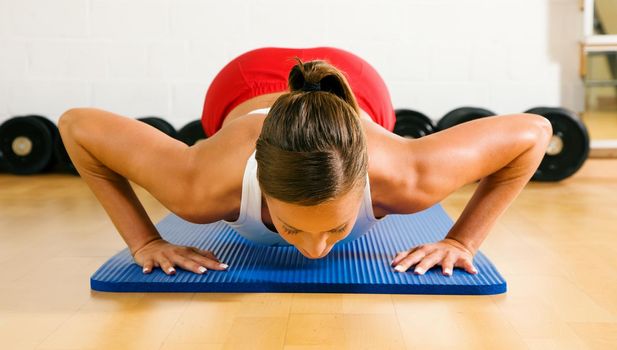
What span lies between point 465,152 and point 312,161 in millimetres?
535

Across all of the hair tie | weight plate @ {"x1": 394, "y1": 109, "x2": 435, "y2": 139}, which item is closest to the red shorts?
the hair tie

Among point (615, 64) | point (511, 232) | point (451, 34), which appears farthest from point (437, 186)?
point (615, 64)

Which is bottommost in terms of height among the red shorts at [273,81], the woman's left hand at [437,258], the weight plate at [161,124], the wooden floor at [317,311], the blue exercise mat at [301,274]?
the wooden floor at [317,311]

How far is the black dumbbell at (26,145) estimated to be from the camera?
3.72m

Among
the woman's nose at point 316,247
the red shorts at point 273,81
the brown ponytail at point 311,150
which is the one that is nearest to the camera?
the brown ponytail at point 311,150

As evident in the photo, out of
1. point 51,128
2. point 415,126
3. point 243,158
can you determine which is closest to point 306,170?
point 243,158

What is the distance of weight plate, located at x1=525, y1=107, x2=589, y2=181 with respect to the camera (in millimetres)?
3412

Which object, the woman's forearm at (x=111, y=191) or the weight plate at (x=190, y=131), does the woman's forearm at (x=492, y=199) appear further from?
the weight plate at (x=190, y=131)

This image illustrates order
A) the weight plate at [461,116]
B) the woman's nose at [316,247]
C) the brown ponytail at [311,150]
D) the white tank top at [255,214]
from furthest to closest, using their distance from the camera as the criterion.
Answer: the weight plate at [461,116] → the white tank top at [255,214] → the woman's nose at [316,247] → the brown ponytail at [311,150]

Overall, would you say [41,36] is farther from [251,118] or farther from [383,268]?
[383,268]

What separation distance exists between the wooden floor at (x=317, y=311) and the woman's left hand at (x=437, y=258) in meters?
0.12

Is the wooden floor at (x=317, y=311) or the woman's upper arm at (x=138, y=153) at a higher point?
the woman's upper arm at (x=138, y=153)

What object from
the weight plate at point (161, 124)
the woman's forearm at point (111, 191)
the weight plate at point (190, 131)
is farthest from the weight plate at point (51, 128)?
the woman's forearm at point (111, 191)

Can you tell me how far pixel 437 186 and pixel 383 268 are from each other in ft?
0.90
